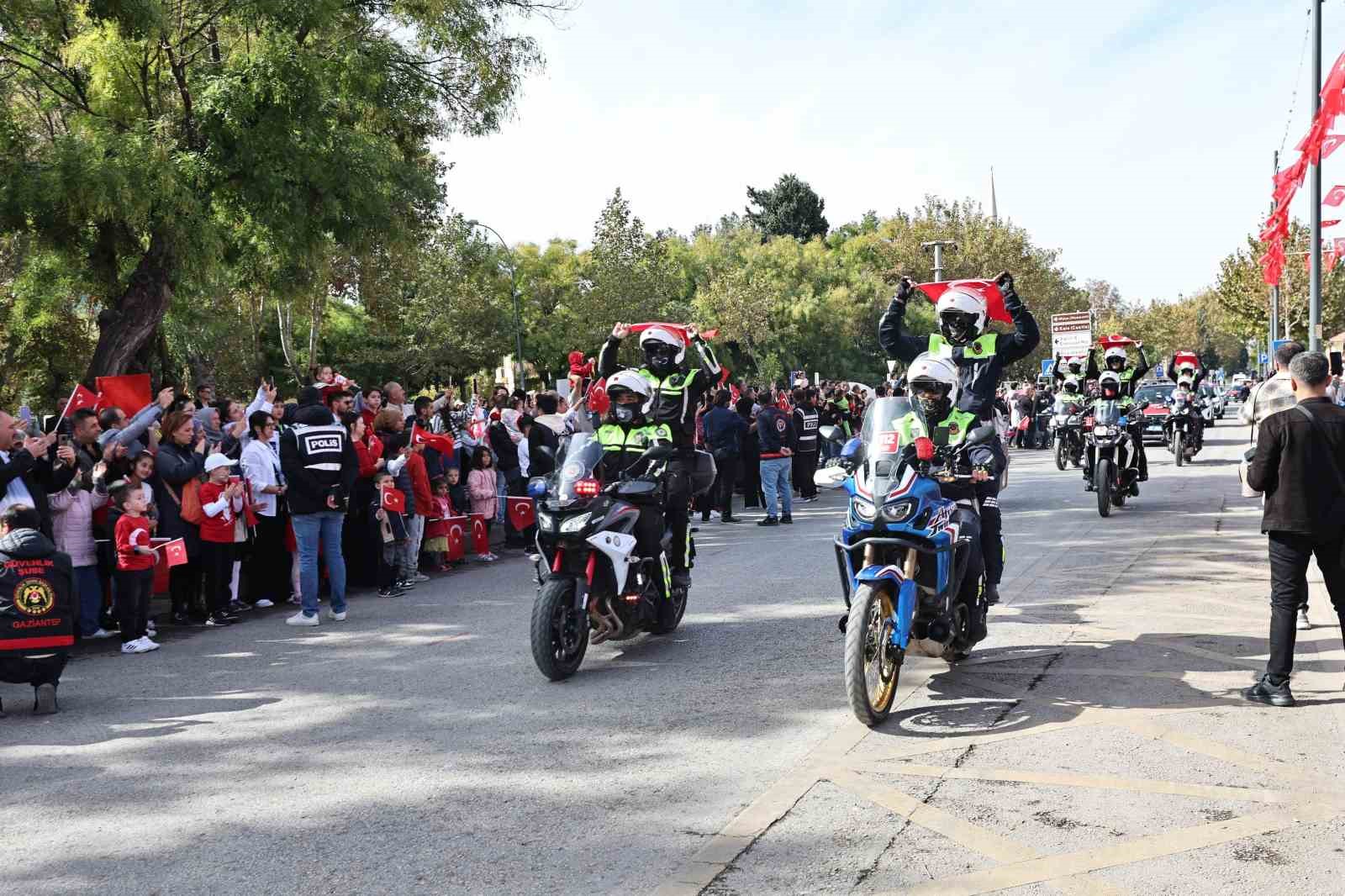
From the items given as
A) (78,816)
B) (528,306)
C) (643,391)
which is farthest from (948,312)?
(528,306)

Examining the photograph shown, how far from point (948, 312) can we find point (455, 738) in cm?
445

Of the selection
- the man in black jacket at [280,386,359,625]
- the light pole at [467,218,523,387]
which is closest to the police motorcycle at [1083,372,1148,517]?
the man in black jacket at [280,386,359,625]

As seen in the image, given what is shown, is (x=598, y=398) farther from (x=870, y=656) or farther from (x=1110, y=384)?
(x=1110, y=384)

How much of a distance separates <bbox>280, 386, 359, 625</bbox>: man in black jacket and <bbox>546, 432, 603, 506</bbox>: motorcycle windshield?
8.50 feet

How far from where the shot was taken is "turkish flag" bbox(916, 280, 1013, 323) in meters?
8.32

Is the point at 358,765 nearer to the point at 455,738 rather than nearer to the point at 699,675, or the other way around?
the point at 455,738

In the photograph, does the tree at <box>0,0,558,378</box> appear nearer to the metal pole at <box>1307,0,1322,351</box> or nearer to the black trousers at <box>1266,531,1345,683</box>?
the black trousers at <box>1266,531,1345,683</box>

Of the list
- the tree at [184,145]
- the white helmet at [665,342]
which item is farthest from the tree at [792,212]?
the white helmet at [665,342]

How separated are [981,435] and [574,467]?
2.50m

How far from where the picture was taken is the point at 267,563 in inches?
426

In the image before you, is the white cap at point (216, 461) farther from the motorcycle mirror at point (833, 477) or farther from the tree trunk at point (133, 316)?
the tree trunk at point (133, 316)

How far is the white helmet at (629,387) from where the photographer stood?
8.24 metres

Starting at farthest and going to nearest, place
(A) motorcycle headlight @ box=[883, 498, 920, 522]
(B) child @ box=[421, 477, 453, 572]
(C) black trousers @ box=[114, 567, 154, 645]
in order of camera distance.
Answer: (B) child @ box=[421, 477, 453, 572] → (C) black trousers @ box=[114, 567, 154, 645] → (A) motorcycle headlight @ box=[883, 498, 920, 522]

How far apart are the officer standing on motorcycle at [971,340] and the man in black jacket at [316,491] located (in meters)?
4.37
